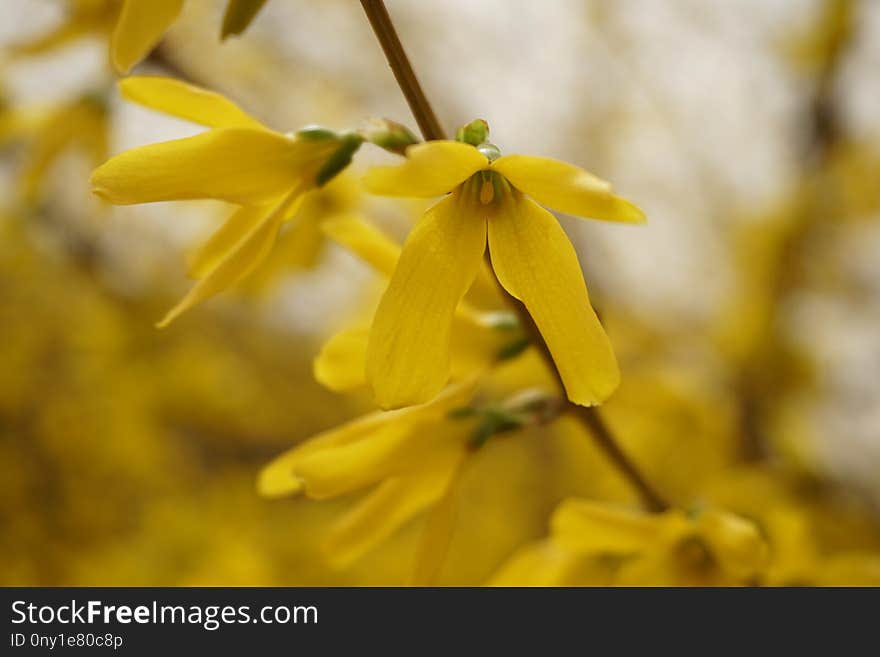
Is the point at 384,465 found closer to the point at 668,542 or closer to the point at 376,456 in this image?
the point at 376,456

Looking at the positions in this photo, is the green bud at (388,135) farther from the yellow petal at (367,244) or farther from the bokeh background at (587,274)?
the bokeh background at (587,274)

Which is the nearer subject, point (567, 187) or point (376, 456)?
point (567, 187)

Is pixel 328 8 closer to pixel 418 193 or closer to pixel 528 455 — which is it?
pixel 528 455

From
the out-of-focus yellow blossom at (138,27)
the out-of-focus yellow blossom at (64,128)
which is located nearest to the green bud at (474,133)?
the out-of-focus yellow blossom at (138,27)

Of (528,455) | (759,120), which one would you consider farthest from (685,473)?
(759,120)

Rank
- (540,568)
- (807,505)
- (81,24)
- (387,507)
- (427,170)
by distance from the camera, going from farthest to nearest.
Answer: (807,505), (81,24), (540,568), (387,507), (427,170)

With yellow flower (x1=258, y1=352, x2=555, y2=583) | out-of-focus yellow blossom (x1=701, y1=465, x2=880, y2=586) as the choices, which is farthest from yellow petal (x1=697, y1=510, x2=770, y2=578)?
out-of-focus yellow blossom (x1=701, y1=465, x2=880, y2=586)

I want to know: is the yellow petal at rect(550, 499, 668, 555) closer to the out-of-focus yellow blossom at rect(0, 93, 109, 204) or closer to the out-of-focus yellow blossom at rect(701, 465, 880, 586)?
the out-of-focus yellow blossom at rect(701, 465, 880, 586)

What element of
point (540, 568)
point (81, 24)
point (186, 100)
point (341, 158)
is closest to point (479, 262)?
point (341, 158)
